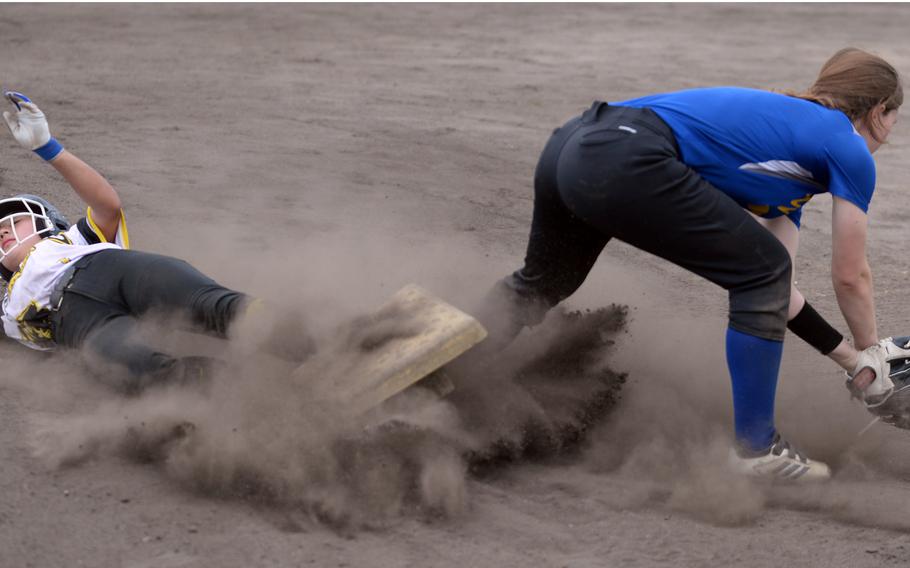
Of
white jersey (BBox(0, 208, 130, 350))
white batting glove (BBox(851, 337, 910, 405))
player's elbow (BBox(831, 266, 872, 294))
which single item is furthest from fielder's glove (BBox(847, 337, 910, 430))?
white jersey (BBox(0, 208, 130, 350))

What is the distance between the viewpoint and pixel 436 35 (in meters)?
11.7

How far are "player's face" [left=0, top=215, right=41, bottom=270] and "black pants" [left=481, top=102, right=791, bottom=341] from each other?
222 cm

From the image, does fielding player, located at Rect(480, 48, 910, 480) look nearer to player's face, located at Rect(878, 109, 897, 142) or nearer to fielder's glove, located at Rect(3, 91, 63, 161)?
player's face, located at Rect(878, 109, 897, 142)

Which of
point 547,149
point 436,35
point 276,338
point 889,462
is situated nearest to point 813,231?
point 889,462

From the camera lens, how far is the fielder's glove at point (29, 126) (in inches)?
164

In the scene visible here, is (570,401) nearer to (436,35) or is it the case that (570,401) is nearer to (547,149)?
(547,149)

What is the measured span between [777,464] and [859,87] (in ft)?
3.96

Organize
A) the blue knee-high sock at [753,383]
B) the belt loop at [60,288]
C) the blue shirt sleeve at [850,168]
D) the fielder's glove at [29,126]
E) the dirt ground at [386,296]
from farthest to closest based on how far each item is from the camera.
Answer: the fielder's glove at [29,126] < the belt loop at [60,288] < the blue knee-high sock at [753,383] < the blue shirt sleeve at [850,168] < the dirt ground at [386,296]

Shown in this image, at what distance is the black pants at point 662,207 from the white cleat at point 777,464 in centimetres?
38

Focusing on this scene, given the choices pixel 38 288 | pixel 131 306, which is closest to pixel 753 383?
pixel 131 306

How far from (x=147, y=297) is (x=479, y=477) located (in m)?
1.44

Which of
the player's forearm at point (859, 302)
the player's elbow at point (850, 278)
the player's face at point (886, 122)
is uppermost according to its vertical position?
the player's face at point (886, 122)

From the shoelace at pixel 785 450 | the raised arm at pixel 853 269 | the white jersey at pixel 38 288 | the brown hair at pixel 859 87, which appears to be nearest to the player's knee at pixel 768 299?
the raised arm at pixel 853 269

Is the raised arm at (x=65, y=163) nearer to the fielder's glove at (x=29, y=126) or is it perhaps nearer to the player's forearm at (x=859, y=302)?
the fielder's glove at (x=29, y=126)
